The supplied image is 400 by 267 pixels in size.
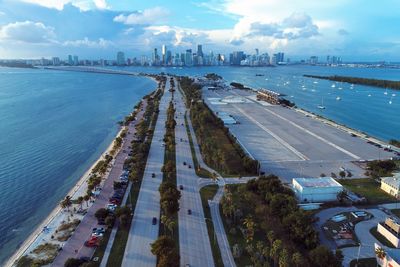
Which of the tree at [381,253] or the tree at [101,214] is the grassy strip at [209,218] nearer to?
the tree at [101,214]

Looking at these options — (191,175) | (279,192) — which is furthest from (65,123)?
(279,192)

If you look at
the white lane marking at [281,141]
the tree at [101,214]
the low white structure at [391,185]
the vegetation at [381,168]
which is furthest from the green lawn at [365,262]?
the white lane marking at [281,141]

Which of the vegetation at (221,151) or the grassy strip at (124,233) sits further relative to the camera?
the vegetation at (221,151)

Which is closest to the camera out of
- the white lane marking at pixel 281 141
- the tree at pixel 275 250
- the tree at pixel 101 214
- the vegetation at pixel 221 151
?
the tree at pixel 275 250

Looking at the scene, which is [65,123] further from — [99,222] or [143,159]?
[99,222]

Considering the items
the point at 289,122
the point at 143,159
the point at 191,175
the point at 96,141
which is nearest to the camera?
the point at 191,175

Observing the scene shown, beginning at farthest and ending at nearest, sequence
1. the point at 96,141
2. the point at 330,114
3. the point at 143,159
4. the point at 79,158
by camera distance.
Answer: the point at 330,114, the point at 96,141, the point at 79,158, the point at 143,159

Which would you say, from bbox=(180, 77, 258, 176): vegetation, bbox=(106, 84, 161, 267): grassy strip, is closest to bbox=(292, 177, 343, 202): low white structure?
bbox=(180, 77, 258, 176): vegetation
